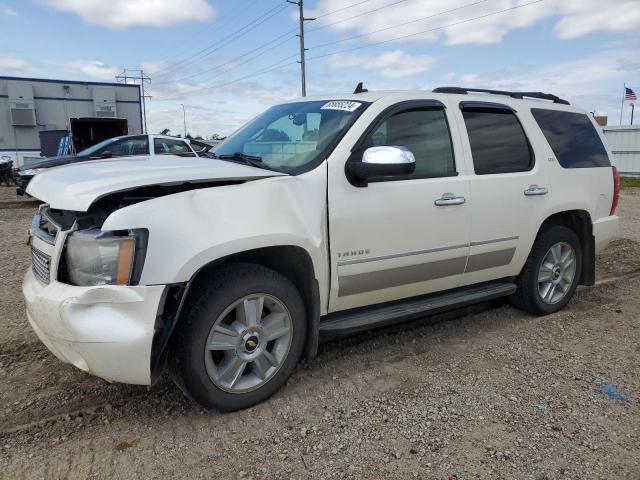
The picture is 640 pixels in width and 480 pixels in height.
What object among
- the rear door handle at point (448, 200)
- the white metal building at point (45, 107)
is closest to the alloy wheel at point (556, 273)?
the rear door handle at point (448, 200)

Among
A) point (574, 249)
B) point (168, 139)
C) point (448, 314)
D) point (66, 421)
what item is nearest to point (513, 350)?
point (448, 314)

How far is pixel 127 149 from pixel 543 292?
1020cm

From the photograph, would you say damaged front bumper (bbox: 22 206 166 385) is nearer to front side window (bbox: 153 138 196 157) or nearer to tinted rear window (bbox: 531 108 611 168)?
tinted rear window (bbox: 531 108 611 168)

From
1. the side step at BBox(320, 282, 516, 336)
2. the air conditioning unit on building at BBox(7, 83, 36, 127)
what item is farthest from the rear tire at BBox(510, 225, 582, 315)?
the air conditioning unit on building at BBox(7, 83, 36, 127)

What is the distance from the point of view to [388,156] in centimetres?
312

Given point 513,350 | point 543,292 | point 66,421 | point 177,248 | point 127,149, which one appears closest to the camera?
point 177,248

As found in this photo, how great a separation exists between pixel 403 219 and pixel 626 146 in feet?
83.4

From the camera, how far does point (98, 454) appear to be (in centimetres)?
263

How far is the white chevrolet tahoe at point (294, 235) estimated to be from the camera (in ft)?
8.50

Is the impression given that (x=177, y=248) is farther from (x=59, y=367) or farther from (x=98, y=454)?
(x=59, y=367)

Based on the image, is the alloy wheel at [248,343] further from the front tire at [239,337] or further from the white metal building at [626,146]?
the white metal building at [626,146]

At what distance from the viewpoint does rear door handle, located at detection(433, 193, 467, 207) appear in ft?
12.0

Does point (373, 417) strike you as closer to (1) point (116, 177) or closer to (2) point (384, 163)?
(2) point (384, 163)

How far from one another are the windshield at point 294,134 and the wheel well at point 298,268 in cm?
53
